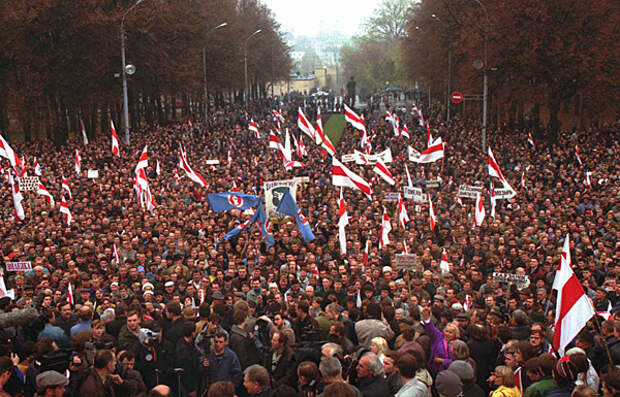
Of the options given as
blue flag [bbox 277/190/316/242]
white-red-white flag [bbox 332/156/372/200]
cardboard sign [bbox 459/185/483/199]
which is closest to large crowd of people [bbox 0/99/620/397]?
blue flag [bbox 277/190/316/242]

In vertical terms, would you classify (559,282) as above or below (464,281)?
above

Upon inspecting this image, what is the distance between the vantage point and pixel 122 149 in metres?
35.3

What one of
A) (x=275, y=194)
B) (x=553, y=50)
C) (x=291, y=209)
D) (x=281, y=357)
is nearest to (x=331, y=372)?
(x=281, y=357)

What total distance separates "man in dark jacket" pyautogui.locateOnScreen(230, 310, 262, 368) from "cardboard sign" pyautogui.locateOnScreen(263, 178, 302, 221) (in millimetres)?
10550

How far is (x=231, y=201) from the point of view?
18.5 metres

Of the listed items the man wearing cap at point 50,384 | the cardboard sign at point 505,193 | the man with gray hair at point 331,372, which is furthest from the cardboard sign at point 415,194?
the man wearing cap at point 50,384

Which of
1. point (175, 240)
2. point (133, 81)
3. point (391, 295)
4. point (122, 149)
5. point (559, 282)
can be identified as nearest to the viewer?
point (559, 282)

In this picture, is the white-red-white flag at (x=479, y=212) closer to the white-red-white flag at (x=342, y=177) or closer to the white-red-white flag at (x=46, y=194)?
the white-red-white flag at (x=342, y=177)

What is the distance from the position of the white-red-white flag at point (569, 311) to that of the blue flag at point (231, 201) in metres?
11.4

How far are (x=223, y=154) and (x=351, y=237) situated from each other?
71.4 feet

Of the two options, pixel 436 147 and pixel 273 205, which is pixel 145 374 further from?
pixel 436 147

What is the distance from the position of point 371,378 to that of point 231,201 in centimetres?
1218

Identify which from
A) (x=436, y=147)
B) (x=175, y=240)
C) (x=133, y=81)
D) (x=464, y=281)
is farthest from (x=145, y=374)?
(x=133, y=81)

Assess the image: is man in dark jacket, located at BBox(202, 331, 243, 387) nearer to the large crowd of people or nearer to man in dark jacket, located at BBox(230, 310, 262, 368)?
the large crowd of people
